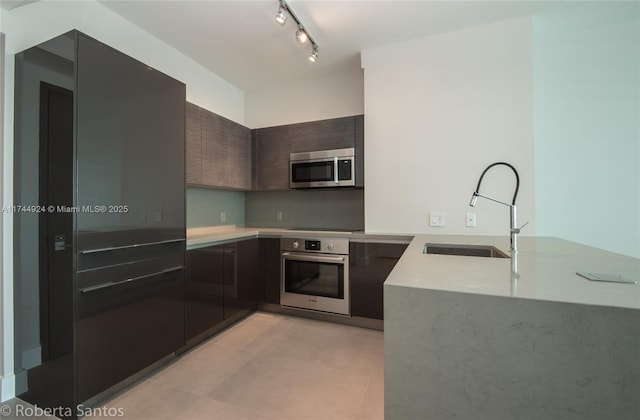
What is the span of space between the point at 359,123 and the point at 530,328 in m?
2.32

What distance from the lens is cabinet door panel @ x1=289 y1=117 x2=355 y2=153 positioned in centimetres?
272

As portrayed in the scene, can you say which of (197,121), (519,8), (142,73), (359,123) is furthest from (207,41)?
(519,8)

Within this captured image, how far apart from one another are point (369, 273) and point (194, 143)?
197 cm

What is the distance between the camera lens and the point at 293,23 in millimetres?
2201

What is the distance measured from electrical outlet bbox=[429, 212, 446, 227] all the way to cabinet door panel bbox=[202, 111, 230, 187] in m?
2.05

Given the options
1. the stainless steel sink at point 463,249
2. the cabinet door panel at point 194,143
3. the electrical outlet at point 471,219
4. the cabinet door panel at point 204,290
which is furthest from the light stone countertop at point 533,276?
the cabinet door panel at point 194,143

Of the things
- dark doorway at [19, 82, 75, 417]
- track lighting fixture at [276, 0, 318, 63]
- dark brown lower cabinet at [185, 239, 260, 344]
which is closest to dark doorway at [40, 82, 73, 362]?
dark doorway at [19, 82, 75, 417]

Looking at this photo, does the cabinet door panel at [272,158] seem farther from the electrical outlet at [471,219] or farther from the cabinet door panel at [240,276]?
the electrical outlet at [471,219]

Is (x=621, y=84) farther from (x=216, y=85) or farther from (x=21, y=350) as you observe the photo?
(x=21, y=350)

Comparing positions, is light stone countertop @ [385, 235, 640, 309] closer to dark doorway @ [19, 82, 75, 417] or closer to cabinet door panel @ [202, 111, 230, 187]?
dark doorway @ [19, 82, 75, 417]

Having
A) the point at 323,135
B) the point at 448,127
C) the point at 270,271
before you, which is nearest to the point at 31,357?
the point at 270,271

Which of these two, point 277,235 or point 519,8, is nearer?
point 519,8

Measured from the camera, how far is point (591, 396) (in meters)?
0.64

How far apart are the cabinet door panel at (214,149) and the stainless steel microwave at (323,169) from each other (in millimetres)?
697
